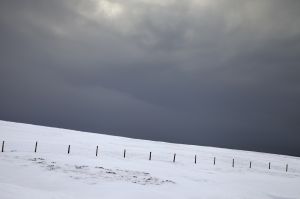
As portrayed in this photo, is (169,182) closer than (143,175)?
Yes

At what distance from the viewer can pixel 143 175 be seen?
89.6 ft

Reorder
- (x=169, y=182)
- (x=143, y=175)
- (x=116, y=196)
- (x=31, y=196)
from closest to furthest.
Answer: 1. (x=31, y=196)
2. (x=116, y=196)
3. (x=169, y=182)
4. (x=143, y=175)

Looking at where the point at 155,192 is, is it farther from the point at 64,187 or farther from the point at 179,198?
the point at 64,187

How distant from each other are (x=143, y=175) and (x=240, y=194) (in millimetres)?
8622

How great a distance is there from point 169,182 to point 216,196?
4.85m

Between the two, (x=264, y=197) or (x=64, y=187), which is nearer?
(x=64, y=187)

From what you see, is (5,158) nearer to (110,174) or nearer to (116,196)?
(110,174)

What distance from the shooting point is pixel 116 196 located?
1853 centimetres

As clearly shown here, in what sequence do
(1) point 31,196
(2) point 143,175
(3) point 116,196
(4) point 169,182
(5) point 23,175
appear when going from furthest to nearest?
(2) point 143,175 < (4) point 169,182 < (5) point 23,175 < (3) point 116,196 < (1) point 31,196

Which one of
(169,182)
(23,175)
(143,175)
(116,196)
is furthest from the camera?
(143,175)

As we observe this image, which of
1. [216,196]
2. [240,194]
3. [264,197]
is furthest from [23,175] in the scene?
[264,197]

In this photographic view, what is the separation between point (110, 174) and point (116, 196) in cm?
752

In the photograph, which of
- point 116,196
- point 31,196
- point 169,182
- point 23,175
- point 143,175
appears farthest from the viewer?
point 143,175

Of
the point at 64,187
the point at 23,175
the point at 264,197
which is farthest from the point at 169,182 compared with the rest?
the point at 23,175
